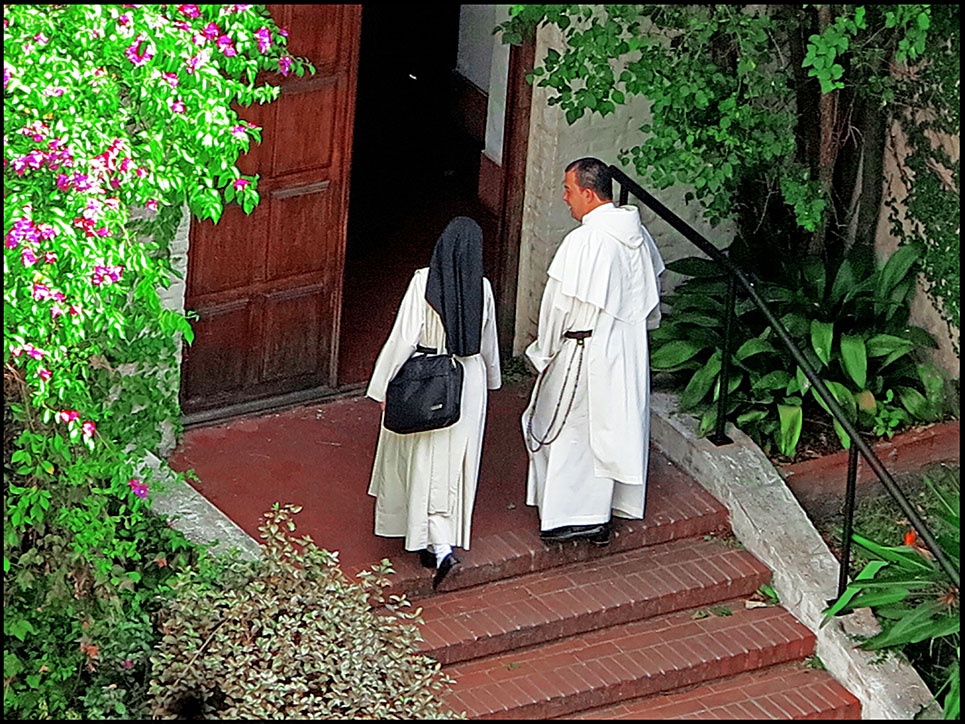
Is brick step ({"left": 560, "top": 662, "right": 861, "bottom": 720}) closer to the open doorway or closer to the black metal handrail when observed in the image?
the black metal handrail

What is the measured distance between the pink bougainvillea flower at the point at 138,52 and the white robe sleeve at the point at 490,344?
199cm

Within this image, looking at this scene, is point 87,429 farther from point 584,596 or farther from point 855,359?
point 855,359

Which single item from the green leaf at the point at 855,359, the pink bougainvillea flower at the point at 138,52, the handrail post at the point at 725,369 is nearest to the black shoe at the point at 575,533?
the handrail post at the point at 725,369

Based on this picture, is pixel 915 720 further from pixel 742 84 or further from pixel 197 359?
pixel 197 359

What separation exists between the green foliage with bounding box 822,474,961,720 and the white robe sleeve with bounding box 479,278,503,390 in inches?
71.5

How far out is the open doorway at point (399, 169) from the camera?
10.9 metres

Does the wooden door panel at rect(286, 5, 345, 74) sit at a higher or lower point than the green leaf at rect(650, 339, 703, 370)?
higher

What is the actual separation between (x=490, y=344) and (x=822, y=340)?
2083 millimetres

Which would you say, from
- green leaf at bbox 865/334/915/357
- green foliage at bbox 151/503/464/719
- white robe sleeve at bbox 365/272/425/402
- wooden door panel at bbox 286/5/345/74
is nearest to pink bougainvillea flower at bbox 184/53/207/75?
white robe sleeve at bbox 365/272/425/402

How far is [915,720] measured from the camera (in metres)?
8.18

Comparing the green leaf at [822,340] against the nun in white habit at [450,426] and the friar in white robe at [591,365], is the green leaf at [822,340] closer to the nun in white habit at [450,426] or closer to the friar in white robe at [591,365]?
the friar in white robe at [591,365]

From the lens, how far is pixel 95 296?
21.9 feet

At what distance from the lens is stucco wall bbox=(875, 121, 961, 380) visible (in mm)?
9898

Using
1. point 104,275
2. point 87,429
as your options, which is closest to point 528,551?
point 87,429
